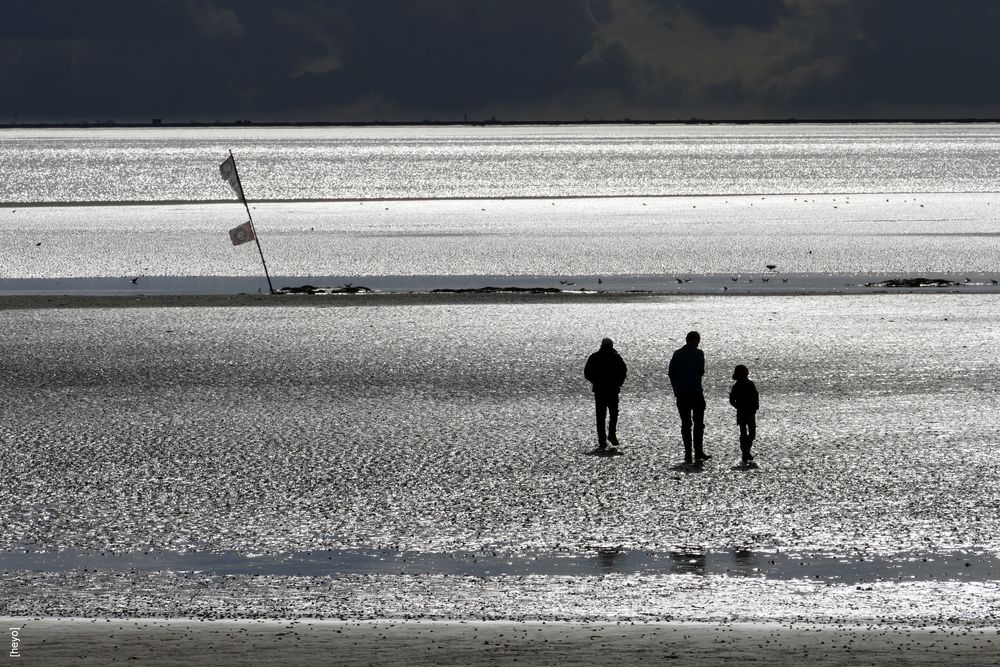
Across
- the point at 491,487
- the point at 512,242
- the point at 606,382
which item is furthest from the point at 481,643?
the point at 512,242

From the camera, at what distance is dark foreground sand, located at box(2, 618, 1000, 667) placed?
11430 mm

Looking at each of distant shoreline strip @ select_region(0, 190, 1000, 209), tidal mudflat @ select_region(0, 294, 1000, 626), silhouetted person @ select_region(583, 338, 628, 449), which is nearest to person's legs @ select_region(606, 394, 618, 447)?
silhouetted person @ select_region(583, 338, 628, 449)

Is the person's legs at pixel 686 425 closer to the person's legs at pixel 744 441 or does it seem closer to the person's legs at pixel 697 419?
the person's legs at pixel 697 419

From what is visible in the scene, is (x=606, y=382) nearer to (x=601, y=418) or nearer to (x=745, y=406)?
(x=601, y=418)

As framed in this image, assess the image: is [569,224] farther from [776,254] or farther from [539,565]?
[539,565]

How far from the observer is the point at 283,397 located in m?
26.1

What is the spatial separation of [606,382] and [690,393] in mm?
1581

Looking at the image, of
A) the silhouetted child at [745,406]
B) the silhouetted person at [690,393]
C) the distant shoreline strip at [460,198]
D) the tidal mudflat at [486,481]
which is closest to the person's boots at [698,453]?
the silhouetted person at [690,393]

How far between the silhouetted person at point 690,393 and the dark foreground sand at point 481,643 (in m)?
7.13

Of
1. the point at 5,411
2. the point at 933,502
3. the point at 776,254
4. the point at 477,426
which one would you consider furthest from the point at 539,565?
the point at 776,254

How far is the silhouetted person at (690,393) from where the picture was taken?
1970 cm

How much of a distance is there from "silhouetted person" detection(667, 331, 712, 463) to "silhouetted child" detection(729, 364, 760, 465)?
1.53 ft

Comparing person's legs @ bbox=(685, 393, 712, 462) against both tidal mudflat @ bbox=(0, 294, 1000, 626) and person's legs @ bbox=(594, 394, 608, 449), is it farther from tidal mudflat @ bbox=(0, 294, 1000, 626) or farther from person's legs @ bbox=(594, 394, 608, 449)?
person's legs @ bbox=(594, 394, 608, 449)

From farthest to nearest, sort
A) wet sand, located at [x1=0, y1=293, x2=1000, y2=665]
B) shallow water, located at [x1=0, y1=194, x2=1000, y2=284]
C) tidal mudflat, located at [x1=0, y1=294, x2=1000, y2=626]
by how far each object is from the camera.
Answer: shallow water, located at [x1=0, y1=194, x2=1000, y2=284] → tidal mudflat, located at [x1=0, y1=294, x2=1000, y2=626] → wet sand, located at [x1=0, y1=293, x2=1000, y2=665]
